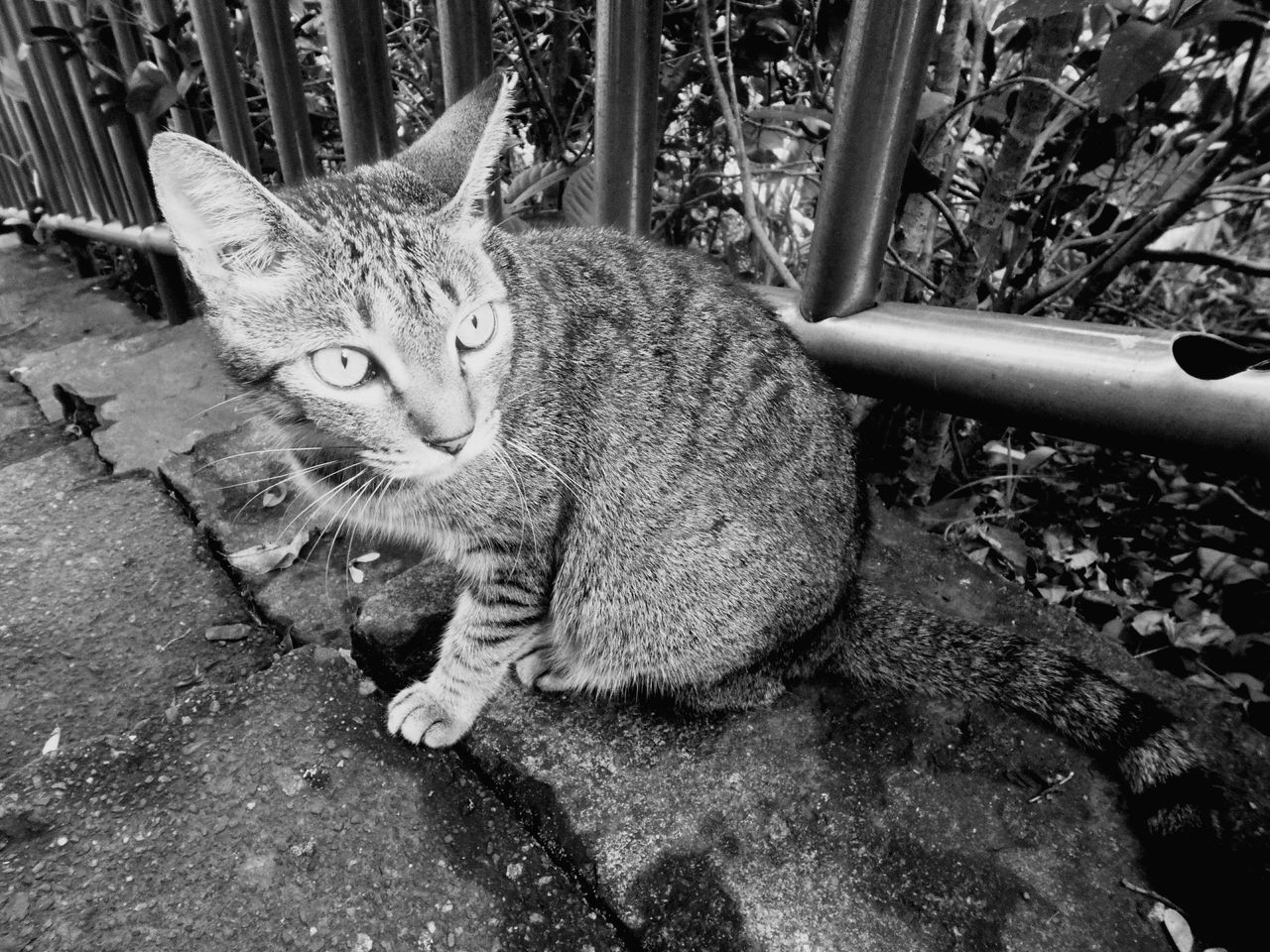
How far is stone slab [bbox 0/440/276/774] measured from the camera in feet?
5.01

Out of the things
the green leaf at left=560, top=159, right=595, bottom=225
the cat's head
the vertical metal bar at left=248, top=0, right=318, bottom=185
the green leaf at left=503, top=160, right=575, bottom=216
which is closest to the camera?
the cat's head

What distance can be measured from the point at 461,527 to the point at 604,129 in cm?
113

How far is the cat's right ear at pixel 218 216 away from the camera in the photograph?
4.11ft

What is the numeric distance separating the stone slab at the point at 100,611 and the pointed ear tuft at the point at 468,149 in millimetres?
1135

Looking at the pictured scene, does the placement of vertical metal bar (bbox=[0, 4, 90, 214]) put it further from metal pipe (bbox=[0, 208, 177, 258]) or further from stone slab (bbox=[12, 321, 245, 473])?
stone slab (bbox=[12, 321, 245, 473])

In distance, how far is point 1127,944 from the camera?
1127mm

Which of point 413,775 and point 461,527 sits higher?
point 461,527

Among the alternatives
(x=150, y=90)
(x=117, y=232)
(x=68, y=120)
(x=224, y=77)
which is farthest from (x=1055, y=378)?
(x=68, y=120)

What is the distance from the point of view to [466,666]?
62.9 inches

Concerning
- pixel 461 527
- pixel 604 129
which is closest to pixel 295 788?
pixel 461 527

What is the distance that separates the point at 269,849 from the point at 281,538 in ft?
3.05

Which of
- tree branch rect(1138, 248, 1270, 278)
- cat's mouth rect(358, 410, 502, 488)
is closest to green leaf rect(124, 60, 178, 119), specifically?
cat's mouth rect(358, 410, 502, 488)

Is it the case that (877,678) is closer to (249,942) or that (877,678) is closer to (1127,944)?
(1127,944)

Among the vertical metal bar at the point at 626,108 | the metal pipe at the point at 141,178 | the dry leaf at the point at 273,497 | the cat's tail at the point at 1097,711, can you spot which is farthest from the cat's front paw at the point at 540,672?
the metal pipe at the point at 141,178
